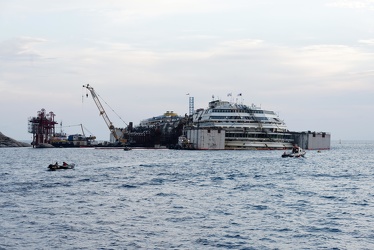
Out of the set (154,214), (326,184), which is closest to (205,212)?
(154,214)

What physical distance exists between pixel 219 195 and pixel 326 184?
75.0 ft

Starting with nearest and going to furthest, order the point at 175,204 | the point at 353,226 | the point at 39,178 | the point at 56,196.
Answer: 1. the point at 353,226
2. the point at 175,204
3. the point at 56,196
4. the point at 39,178

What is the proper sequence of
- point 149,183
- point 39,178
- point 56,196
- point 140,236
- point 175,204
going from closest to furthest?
point 140,236 < point 175,204 < point 56,196 < point 149,183 < point 39,178

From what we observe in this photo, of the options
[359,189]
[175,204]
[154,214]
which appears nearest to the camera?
[154,214]

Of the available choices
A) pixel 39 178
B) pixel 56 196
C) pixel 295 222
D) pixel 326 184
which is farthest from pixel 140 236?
pixel 39 178

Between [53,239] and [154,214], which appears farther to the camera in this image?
[154,214]

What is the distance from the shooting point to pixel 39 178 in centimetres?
9219

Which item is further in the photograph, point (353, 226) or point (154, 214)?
point (154, 214)

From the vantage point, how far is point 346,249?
3950 cm

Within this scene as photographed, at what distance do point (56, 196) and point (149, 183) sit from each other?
1954 cm

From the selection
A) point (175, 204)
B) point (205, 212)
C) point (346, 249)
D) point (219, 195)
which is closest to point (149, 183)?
point (219, 195)

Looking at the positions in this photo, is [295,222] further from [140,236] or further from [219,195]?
[219,195]

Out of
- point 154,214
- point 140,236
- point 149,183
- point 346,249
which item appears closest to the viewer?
point 346,249

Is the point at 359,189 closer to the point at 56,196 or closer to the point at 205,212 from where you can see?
the point at 205,212
